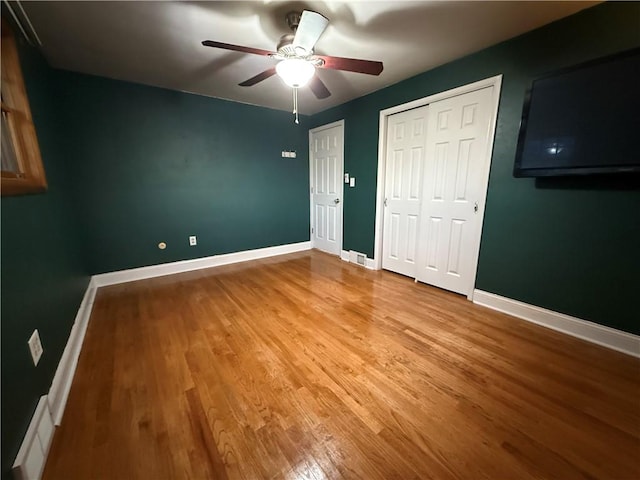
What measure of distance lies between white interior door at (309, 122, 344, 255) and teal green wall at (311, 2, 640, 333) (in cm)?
145

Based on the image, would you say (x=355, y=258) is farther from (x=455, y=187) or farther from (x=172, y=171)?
(x=172, y=171)

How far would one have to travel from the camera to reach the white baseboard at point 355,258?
3.61 m

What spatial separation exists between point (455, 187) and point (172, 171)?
336 centimetres

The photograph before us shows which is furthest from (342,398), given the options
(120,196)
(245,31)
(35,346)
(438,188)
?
(120,196)

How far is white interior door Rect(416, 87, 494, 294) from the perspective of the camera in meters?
2.39

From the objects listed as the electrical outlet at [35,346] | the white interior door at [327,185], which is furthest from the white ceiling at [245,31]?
the electrical outlet at [35,346]

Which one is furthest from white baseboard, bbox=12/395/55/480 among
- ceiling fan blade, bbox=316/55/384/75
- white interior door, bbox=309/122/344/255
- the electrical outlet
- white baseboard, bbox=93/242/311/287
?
white interior door, bbox=309/122/344/255

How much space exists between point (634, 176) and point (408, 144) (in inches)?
71.4

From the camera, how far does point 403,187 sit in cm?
312

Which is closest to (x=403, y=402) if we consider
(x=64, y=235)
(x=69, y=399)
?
(x=69, y=399)

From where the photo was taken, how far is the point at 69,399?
1.43 meters

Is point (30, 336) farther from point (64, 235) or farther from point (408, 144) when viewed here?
point (408, 144)

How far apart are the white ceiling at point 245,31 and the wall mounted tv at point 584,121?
1.63 feet

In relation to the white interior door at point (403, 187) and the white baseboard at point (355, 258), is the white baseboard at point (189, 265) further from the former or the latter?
the white interior door at point (403, 187)
